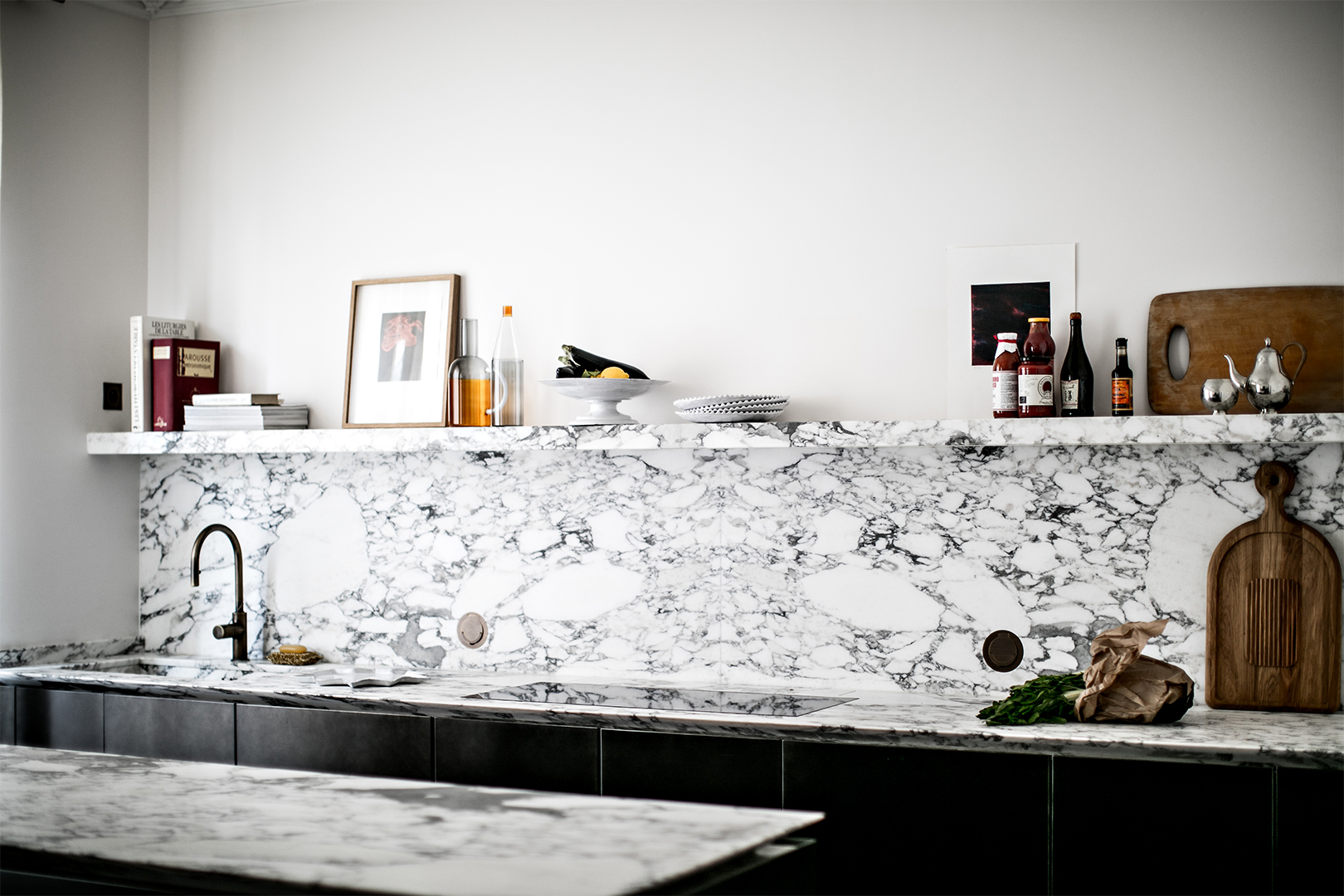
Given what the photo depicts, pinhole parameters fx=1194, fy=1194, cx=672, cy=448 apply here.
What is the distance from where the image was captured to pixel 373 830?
1.43 m

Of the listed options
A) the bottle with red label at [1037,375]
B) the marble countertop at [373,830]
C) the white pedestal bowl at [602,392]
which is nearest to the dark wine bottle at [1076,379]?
the bottle with red label at [1037,375]

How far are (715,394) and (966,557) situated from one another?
77cm

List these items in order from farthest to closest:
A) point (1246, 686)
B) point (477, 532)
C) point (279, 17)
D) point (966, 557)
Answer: point (279, 17)
point (477, 532)
point (966, 557)
point (1246, 686)

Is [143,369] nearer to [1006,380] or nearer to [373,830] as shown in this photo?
[1006,380]

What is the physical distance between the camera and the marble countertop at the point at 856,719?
2.27m

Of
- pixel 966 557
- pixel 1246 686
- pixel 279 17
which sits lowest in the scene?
pixel 1246 686

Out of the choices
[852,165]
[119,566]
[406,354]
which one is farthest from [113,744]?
[852,165]

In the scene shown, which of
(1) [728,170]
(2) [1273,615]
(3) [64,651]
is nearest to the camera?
(2) [1273,615]

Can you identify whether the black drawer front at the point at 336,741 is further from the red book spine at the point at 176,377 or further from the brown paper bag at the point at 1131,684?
the brown paper bag at the point at 1131,684

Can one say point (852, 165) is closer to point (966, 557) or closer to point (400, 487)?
point (966, 557)

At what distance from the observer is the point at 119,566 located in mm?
3771

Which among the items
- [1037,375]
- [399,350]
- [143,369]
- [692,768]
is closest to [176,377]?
[143,369]

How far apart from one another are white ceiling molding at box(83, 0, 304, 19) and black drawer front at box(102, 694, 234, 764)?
2139 mm

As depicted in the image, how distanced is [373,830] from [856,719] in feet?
4.32
